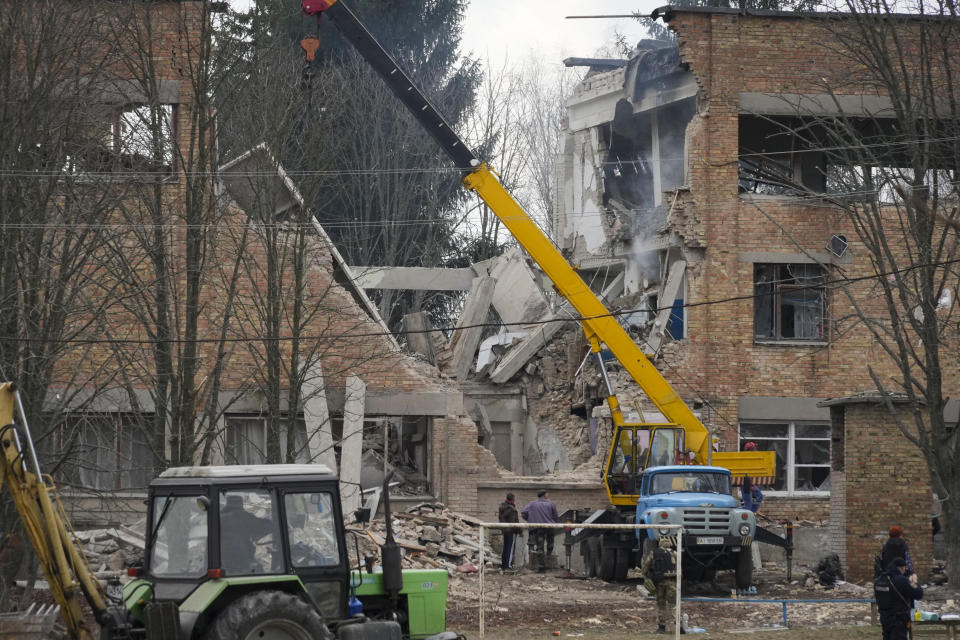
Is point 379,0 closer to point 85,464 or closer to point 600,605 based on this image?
point 85,464

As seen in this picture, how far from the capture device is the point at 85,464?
20.7m

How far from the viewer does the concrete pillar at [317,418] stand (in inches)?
928

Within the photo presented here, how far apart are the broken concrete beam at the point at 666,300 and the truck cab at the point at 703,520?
24.3ft

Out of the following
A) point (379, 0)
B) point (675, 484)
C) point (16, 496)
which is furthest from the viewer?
point (379, 0)

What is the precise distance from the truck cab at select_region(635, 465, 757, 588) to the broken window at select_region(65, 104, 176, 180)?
32.6ft

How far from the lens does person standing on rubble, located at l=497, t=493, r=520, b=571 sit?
22.0m

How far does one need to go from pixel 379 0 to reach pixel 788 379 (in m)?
22.4

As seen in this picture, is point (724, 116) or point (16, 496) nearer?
point (16, 496)

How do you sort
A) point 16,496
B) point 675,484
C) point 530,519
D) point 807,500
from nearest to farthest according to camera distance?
1. point 16,496
2. point 675,484
3. point 530,519
4. point 807,500

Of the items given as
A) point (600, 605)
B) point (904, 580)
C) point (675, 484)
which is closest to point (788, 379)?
point (675, 484)

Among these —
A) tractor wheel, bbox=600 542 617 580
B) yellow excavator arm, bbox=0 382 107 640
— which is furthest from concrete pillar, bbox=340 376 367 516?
yellow excavator arm, bbox=0 382 107 640

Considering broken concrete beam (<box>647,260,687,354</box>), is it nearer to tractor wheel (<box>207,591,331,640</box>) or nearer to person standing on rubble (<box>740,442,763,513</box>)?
person standing on rubble (<box>740,442,763,513</box>)

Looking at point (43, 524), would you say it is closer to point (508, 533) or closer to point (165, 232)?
point (165, 232)

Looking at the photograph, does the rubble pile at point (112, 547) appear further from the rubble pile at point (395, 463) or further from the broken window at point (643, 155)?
the broken window at point (643, 155)
